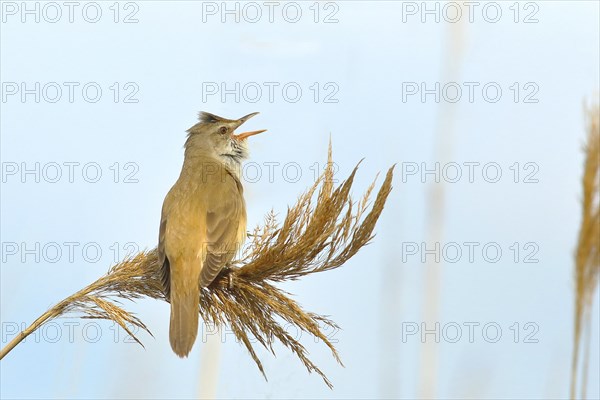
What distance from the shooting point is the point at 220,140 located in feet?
18.2

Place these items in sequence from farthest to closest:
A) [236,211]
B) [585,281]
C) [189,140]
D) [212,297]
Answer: [189,140], [236,211], [212,297], [585,281]

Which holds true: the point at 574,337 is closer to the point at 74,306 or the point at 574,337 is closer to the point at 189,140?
the point at 74,306

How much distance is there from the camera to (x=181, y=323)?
12.5ft

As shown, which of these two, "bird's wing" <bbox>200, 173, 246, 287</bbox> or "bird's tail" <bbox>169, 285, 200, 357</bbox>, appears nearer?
"bird's tail" <bbox>169, 285, 200, 357</bbox>

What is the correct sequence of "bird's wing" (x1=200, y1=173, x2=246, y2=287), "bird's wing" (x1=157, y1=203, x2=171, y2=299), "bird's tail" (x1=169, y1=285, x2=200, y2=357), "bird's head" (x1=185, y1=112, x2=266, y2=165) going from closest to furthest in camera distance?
"bird's tail" (x1=169, y1=285, x2=200, y2=357)
"bird's wing" (x1=157, y1=203, x2=171, y2=299)
"bird's wing" (x1=200, y1=173, x2=246, y2=287)
"bird's head" (x1=185, y1=112, x2=266, y2=165)

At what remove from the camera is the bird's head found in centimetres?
552

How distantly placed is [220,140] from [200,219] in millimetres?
1058

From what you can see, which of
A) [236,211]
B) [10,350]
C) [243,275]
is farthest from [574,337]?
[236,211]

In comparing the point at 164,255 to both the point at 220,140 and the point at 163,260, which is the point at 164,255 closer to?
the point at 163,260

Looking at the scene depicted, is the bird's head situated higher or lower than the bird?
higher

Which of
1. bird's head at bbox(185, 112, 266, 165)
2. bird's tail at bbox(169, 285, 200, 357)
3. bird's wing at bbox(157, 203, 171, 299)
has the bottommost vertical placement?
bird's tail at bbox(169, 285, 200, 357)

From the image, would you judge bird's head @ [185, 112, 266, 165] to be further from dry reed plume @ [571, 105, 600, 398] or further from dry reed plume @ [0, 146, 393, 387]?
dry reed plume @ [571, 105, 600, 398]

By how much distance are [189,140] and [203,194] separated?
0.94 meters

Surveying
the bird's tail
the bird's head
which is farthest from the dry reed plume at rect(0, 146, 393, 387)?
the bird's head
